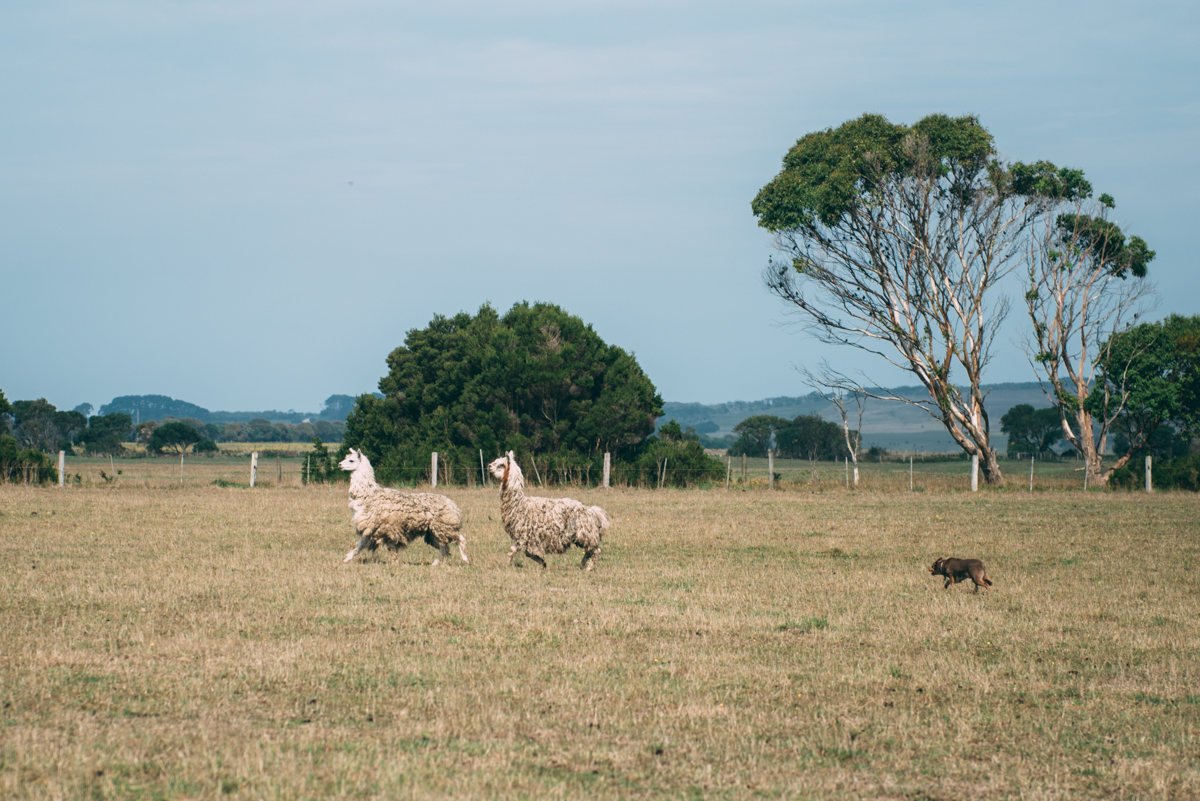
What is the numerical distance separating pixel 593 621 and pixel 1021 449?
92.6 m

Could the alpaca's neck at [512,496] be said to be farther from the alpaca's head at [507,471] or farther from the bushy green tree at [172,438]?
the bushy green tree at [172,438]

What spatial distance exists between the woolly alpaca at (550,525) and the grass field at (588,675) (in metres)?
0.44

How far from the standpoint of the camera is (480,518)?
22.1 metres

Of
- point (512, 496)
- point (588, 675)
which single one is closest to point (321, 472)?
point (512, 496)

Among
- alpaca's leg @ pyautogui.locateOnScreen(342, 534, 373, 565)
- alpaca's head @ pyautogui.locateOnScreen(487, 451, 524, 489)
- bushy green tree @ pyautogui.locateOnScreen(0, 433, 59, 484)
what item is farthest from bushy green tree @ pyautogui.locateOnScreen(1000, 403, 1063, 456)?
alpaca's leg @ pyautogui.locateOnScreen(342, 534, 373, 565)

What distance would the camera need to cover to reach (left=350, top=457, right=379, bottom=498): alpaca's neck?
48.5 feet

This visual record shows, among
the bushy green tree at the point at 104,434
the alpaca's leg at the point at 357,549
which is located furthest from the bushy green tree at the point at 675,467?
the bushy green tree at the point at 104,434

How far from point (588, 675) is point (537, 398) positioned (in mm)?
33401

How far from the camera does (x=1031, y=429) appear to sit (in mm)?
94688

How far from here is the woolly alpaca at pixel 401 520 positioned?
14328mm

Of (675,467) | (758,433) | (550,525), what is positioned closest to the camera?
(550,525)

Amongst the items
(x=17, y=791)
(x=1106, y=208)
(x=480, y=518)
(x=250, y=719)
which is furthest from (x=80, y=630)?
(x=1106, y=208)

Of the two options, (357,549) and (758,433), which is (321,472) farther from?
(758,433)

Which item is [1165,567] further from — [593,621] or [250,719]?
[250,719]
